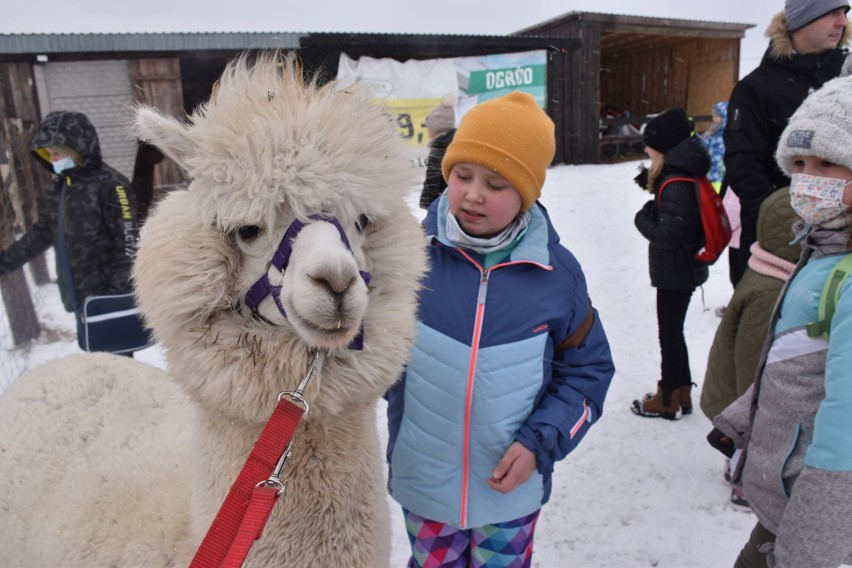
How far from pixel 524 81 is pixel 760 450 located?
38.3ft

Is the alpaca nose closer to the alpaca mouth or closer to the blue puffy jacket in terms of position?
the alpaca mouth

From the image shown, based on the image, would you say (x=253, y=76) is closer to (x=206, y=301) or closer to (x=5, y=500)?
(x=206, y=301)

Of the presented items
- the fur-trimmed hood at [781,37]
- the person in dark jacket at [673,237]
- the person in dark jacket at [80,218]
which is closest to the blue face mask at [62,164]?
the person in dark jacket at [80,218]

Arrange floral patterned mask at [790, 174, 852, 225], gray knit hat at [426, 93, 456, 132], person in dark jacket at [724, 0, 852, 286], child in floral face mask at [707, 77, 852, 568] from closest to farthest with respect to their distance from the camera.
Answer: child in floral face mask at [707, 77, 852, 568]
floral patterned mask at [790, 174, 852, 225]
person in dark jacket at [724, 0, 852, 286]
gray knit hat at [426, 93, 456, 132]

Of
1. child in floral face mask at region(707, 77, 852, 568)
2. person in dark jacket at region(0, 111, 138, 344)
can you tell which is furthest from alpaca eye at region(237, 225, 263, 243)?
person in dark jacket at region(0, 111, 138, 344)

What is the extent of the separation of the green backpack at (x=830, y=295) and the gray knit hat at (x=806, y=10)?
1.66 metres

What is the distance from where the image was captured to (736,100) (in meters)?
2.77

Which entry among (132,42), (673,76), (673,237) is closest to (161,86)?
(132,42)

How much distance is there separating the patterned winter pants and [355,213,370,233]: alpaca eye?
0.96m

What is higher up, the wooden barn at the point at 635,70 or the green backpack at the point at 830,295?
the wooden barn at the point at 635,70

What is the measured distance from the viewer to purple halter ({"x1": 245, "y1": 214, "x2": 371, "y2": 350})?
1.01 meters

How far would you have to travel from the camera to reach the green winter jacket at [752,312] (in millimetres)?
2066

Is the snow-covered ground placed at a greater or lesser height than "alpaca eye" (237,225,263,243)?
lesser

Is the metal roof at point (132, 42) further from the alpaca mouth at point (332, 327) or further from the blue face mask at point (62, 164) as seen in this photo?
the alpaca mouth at point (332, 327)
